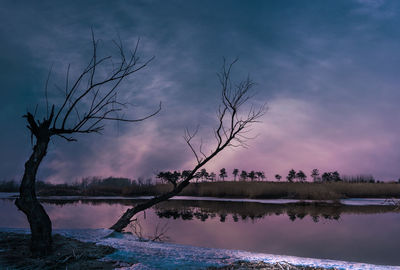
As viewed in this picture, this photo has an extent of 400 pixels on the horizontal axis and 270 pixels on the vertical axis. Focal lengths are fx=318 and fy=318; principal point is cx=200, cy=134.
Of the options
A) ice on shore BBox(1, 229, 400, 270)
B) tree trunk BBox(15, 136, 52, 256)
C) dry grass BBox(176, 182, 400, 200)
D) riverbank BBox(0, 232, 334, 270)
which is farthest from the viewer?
dry grass BBox(176, 182, 400, 200)

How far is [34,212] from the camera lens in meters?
5.19

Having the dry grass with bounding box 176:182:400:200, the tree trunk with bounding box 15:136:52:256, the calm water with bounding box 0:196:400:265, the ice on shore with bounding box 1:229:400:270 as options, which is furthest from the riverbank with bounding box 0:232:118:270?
the dry grass with bounding box 176:182:400:200

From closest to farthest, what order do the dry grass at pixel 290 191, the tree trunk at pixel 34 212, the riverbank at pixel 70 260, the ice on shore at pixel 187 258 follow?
the riverbank at pixel 70 260 → the ice on shore at pixel 187 258 → the tree trunk at pixel 34 212 → the dry grass at pixel 290 191

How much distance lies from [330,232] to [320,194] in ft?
41.7

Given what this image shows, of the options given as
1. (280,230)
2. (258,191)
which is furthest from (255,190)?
(280,230)

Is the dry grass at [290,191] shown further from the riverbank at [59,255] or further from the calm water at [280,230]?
the riverbank at [59,255]

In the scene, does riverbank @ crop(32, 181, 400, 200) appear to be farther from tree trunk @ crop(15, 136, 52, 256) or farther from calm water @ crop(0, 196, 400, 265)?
tree trunk @ crop(15, 136, 52, 256)

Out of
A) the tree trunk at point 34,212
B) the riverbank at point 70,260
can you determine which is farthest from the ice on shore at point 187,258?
the tree trunk at point 34,212

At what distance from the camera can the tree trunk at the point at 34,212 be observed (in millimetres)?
5023

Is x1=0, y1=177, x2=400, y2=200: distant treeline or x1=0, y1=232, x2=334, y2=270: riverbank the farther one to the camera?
x1=0, y1=177, x2=400, y2=200: distant treeline

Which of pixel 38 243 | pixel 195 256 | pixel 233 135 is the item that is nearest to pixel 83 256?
Answer: pixel 38 243

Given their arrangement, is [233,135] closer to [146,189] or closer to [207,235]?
[207,235]

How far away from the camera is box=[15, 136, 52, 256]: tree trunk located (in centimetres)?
502

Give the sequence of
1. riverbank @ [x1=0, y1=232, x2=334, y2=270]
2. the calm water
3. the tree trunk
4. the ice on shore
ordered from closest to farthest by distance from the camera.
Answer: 1. riverbank @ [x1=0, y1=232, x2=334, y2=270]
2. the ice on shore
3. the tree trunk
4. the calm water
